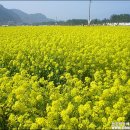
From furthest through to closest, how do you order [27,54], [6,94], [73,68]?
1. [27,54]
2. [73,68]
3. [6,94]

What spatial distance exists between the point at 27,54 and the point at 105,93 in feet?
22.2

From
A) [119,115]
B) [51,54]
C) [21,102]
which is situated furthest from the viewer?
[51,54]

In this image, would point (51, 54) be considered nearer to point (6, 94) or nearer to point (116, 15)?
point (6, 94)

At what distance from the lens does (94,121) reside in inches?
228

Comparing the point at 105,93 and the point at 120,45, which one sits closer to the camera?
the point at 105,93

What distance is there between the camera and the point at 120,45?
1334 cm

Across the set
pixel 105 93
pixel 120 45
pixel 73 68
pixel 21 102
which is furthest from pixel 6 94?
pixel 120 45

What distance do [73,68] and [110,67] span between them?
97cm

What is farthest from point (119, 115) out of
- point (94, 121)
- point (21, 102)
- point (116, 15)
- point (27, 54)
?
point (116, 15)

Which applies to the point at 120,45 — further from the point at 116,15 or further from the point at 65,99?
the point at 116,15

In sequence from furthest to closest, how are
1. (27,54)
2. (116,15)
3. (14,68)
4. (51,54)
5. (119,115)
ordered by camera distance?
(116,15)
(27,54)
(51,54)
(14,68)
(119,115)

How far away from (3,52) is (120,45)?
3856 mm

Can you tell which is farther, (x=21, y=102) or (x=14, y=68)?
(x=14, y=68)

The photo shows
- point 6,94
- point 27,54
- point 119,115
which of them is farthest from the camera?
point 27,54
